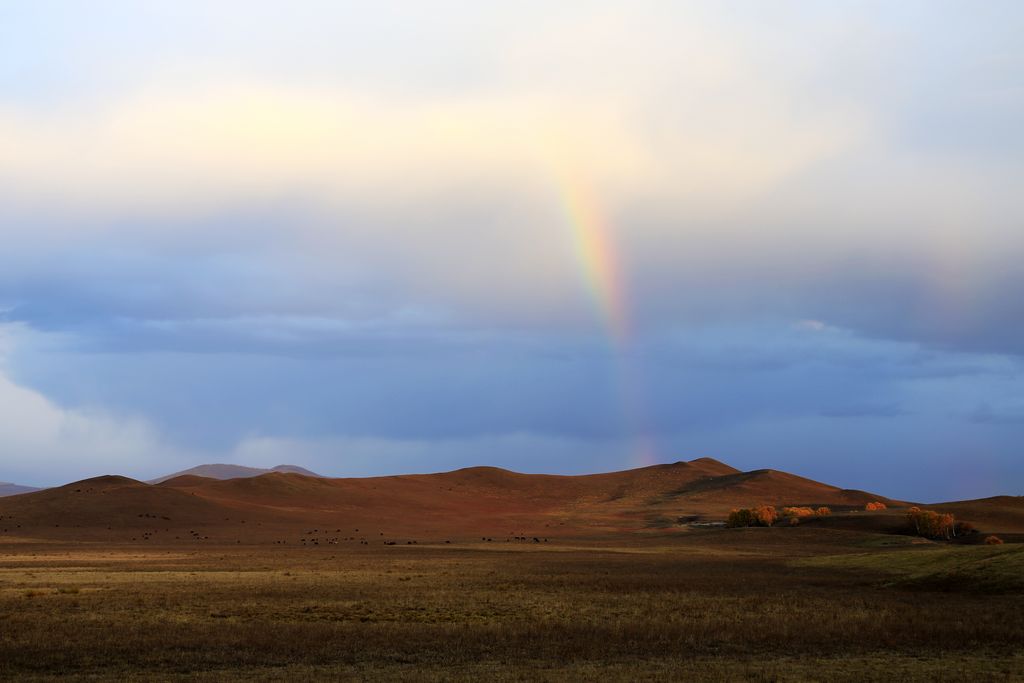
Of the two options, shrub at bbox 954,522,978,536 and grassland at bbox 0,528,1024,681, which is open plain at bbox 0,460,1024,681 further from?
shrub at bbox 954,522,978,536

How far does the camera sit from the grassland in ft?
69.7

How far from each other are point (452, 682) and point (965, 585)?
2695 cm

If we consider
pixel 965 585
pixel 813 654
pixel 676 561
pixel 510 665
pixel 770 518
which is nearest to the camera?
pixel 510 665

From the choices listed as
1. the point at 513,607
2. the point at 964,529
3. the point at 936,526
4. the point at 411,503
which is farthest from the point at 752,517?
the point at 513,607

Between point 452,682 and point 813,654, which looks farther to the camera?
point 813,654

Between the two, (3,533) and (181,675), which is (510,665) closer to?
(181,675)

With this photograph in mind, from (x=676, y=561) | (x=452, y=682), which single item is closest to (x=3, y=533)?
(x=676, y=561)

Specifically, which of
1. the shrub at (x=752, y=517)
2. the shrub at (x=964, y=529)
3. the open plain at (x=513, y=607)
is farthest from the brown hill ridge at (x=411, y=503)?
the shrub at (x=964, y=529)

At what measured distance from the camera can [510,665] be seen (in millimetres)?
21500

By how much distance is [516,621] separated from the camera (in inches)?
1149

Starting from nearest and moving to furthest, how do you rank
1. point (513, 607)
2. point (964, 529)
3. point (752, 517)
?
point (513, 607)
point (964, 529)
point (752, 517)

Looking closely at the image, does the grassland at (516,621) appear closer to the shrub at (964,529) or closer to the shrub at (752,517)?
the shrub at (964,529)

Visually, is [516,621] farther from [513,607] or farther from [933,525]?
[933,525]

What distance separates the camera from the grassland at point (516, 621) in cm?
2123
